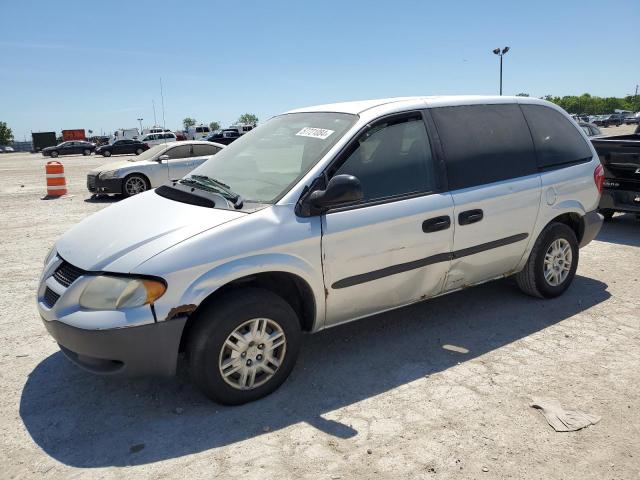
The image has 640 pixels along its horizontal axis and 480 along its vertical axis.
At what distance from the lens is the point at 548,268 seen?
4.70 m

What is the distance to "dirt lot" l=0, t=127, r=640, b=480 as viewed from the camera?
2645 millimetres

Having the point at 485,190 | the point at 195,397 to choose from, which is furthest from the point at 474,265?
the point at 195,397

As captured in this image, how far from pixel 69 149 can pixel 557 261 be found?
46839mm

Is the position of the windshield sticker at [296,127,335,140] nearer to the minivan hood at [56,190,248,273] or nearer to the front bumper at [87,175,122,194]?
the minivan hood at [56,190,248,273]

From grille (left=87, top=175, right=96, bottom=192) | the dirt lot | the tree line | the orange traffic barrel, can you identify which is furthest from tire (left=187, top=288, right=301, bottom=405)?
the tree line

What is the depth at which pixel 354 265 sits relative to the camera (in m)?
3.39

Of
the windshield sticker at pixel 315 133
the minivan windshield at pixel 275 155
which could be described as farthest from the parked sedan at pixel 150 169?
the windshield sticker at pixel 315 133

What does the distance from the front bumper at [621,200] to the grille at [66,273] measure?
7.11 meters

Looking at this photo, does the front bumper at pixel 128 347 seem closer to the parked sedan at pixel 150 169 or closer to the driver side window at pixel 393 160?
the driver side window at pixel 393 160

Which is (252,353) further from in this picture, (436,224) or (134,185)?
(134,185)

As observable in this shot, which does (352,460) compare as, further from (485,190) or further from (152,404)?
(485,190)

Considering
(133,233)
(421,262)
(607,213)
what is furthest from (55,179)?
(607,213)

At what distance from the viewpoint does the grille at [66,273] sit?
3.02m

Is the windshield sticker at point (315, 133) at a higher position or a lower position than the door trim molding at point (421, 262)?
higher
